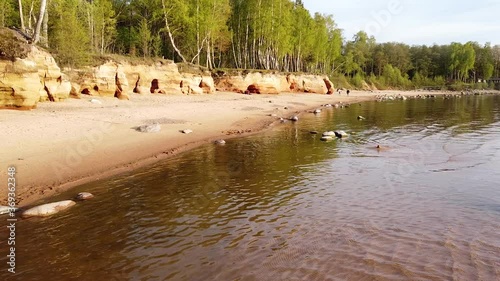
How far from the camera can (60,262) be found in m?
6.37

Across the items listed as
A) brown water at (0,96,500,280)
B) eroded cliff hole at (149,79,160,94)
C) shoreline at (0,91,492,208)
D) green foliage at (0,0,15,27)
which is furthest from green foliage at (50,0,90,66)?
brown water at (0,96,500,280)

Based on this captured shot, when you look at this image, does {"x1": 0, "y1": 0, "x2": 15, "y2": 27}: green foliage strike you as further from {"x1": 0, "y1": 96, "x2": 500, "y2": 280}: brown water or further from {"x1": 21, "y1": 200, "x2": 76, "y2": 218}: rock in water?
{"x1": 0, "y1": 96, "x2": 500, "y2": 280}: brown water

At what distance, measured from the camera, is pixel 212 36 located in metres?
52.2

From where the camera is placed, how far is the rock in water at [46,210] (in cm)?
847

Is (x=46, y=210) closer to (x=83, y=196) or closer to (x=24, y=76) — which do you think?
(x=83, y=196)

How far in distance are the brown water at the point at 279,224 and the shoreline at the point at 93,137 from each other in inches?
49.8

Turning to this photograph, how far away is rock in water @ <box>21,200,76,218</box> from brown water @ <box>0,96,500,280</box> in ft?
1.06

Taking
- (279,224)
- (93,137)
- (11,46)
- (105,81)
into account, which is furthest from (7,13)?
(279,224)

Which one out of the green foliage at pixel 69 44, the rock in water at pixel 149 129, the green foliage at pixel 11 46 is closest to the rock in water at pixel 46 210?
the rock in water at pixel 149 129

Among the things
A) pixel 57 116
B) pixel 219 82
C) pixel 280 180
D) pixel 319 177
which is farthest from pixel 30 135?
pixel 219 82

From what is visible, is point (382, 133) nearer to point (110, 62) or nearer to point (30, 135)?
point (30, 135)

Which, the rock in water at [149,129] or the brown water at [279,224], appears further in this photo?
the rock in water at [149,129]

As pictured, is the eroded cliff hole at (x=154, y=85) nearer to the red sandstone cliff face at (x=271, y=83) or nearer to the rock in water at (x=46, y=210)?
the red sandstone cliff face at (x=271, y=83)

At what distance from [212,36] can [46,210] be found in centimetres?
4743
